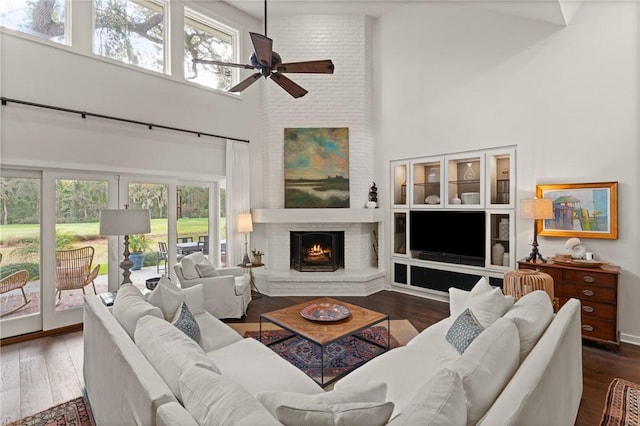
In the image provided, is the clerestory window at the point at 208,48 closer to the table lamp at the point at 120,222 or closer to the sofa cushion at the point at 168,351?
the table lamp at the point at 120,222

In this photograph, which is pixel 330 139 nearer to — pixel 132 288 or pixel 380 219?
pixel 380 219

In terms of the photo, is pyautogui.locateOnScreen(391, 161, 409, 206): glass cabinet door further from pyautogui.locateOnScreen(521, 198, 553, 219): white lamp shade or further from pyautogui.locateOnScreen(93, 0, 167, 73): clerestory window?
pyautogui.locateOnScreen(93, 0, 167, 73): clerestory window

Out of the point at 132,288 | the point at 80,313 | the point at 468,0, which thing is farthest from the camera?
the point at 468,0

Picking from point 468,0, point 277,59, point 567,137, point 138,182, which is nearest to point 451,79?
point 468,0

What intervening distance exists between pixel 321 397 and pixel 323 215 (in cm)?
440

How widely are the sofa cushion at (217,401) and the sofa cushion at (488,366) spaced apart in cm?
79

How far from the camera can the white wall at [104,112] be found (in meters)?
3.58

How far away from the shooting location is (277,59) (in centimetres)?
303

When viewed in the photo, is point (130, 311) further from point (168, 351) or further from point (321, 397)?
point (321, 397)

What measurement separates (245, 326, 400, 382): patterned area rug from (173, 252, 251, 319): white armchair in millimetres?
556

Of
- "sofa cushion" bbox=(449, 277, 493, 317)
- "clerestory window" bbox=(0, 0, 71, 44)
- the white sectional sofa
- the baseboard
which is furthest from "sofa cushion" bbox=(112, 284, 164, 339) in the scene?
the baseboard

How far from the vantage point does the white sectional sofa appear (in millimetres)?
1132

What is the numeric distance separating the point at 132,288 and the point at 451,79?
4934mm

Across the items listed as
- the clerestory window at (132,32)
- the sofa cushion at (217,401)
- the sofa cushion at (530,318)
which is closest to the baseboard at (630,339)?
the sofa cushion at (530,318)
